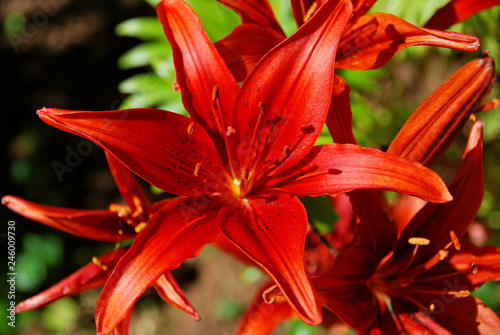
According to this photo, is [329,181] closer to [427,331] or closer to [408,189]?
[408,189]

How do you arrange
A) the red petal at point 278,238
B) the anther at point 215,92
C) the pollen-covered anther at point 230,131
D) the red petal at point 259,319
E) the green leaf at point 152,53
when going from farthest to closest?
the green leaf at point 152,53 < the red petal at point 259,319 < the pollen-covered anther at point 230,131 < the anther at point 215,92 < the red petal at point 278,238

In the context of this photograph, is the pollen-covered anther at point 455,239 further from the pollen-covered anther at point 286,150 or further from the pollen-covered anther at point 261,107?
the pollen-covered anther at point 261,107

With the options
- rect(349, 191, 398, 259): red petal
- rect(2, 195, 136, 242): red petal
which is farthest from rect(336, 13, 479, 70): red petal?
Answer: rect(2, 195, 136, 242): red petal

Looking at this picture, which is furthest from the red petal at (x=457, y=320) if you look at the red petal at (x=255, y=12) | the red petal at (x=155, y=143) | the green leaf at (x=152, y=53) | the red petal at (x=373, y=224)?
the green leaf at (x=152, y=53)

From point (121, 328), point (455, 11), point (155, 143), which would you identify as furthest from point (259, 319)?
point (455, 11)

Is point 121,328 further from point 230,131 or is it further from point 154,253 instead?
point 230,131

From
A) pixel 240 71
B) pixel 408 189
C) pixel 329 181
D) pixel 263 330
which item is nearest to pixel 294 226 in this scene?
pixel 329 181

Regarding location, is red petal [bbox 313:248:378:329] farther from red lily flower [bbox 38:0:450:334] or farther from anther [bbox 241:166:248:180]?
anther [bbox 241:166:248:180]
